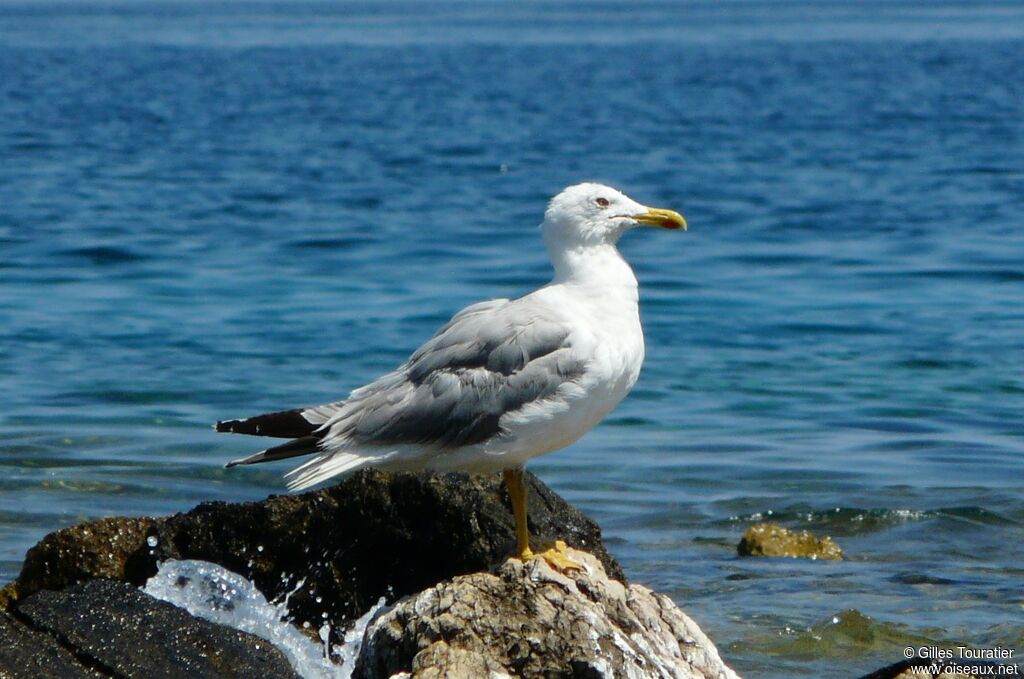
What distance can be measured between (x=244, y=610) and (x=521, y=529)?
1.08m

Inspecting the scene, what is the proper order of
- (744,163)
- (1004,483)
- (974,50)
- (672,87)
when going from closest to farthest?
1. (1004,483)
2. (744,163)
3. (672,87)
4. (974,50)

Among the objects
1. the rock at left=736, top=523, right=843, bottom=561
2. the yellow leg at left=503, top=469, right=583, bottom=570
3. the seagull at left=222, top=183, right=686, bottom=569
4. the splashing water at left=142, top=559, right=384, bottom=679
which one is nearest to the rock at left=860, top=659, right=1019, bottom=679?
the yellow leg at left=503, top=469, right=583, bottom=570

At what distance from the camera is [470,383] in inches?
242

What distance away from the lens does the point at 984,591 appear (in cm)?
791

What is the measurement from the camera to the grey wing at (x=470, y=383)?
605 centimetres

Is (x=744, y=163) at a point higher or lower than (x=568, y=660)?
lower

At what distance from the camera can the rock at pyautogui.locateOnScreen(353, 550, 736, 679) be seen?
4887 millimetres

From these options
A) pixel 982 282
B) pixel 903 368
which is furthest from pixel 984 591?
pixel 982 282

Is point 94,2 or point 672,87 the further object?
point 94,2

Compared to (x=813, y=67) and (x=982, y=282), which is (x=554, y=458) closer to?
(x=982, y=282)

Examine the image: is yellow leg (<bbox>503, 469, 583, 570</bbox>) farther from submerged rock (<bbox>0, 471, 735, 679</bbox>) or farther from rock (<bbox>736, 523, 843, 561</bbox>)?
rock (<bbox>736, 523, 843, 561</bbox>)

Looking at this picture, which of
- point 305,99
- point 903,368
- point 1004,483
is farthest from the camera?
point 305,99

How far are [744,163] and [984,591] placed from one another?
1741 centimetres

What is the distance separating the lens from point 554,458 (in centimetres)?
1055
